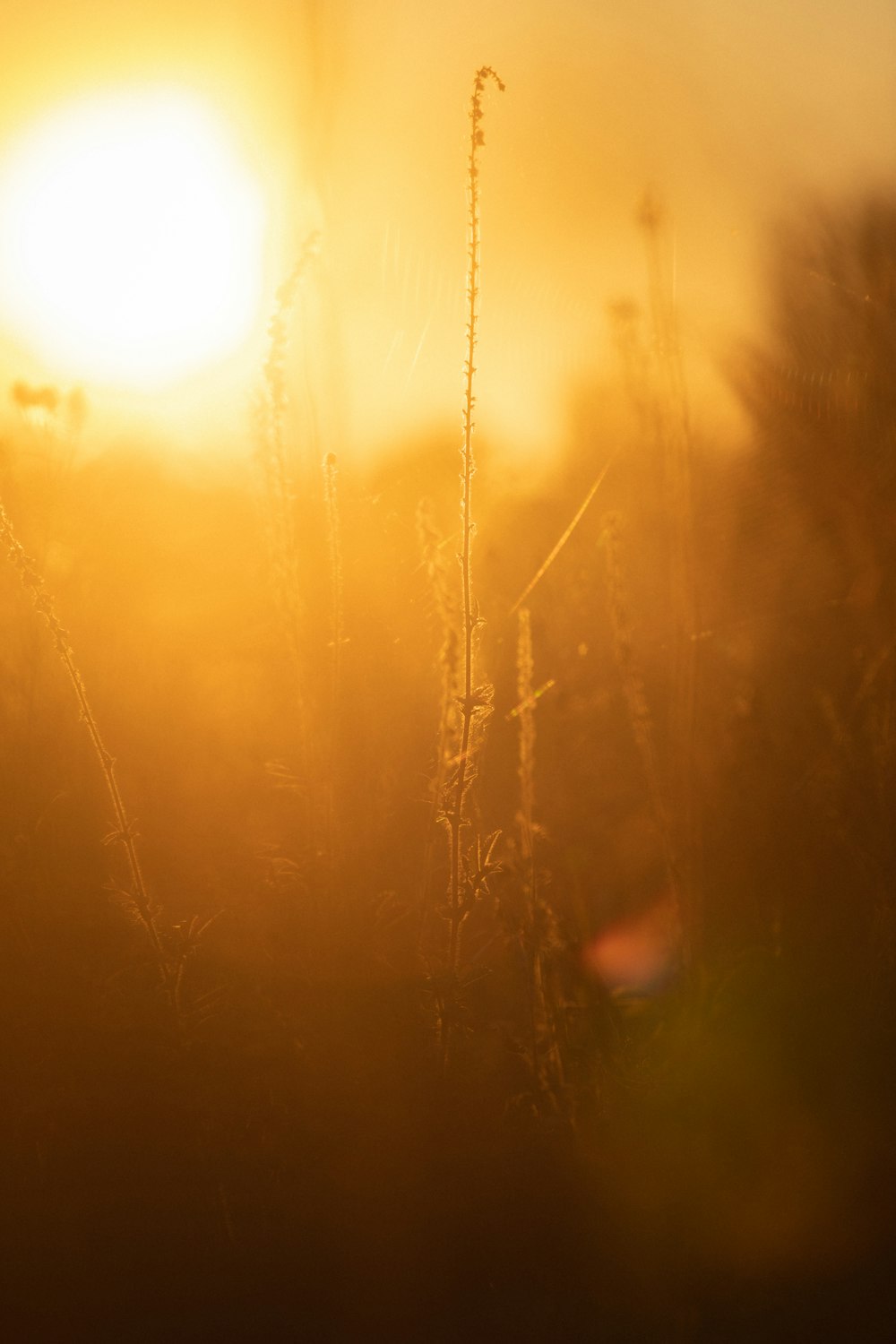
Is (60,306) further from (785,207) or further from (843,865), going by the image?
(843,865)

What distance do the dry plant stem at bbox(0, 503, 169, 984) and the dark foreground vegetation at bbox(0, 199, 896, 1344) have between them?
0.02 metres

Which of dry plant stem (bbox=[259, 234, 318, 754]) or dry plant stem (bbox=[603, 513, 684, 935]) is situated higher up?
dry plant stem (bbox=[259, 234, 318, 754])

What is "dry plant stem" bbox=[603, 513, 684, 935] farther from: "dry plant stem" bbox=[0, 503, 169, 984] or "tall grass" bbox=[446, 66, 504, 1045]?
"dry plant stem" bbox=[0, 503, 169, 984]

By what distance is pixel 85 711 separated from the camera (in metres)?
0.70

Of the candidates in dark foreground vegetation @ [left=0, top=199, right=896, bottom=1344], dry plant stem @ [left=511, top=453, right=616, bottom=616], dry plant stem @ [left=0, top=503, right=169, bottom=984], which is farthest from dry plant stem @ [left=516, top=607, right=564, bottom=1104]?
dry plant stem @ [left=0, top=503, right=169, bottom=984]

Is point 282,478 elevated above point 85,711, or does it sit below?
above

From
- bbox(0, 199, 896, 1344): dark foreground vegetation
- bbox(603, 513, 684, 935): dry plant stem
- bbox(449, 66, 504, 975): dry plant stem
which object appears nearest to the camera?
bbox(449, 66, 504, 975): dry plant stem

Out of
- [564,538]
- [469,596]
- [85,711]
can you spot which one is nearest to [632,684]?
[564,538]

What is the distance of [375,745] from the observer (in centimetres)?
91

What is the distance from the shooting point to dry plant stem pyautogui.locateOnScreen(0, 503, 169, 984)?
681 mm

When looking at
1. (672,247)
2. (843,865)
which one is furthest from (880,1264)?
(672,247)

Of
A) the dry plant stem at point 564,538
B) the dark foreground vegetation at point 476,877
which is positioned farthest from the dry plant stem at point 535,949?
the dry plant stem at point 564,538

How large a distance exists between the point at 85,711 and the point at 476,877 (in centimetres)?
34

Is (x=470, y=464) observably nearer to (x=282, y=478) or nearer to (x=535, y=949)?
(x=282, y=478)
